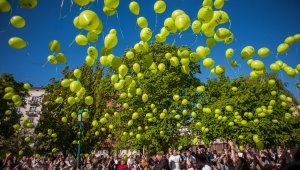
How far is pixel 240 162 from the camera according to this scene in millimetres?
A: 6152

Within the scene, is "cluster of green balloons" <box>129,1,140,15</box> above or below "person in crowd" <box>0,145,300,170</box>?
above

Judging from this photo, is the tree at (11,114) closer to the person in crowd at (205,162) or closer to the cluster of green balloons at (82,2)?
the person in crowd at (205,162)

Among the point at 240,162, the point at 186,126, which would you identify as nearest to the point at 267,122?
the point at 186,126

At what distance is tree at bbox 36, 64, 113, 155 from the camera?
2220 centimetres

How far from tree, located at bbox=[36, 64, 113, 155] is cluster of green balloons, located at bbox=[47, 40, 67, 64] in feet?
52.6

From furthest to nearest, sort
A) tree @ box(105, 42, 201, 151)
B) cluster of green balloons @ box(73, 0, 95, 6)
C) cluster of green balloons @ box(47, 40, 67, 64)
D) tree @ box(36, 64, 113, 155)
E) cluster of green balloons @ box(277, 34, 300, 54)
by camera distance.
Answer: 1. tree @ box(36, 64, 113, 155)
2. tree @ box(105, 42, 201, 151)
3. cluster of green balloons @ box(277, 34, 300, 54)
4. cluster of green balloons @ box(47, 40, 67, 64)
5. cluster of green balloons @ box(73, 0, 95, 6)

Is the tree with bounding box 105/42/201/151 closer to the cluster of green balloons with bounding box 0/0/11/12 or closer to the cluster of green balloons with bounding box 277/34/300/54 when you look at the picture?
the cluster of green balloons with bounding box 277/34/300/54

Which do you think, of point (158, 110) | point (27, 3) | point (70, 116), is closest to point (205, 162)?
point (27, 3)

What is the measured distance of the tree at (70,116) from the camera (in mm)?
22203

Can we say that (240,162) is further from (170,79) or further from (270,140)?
(270,140)

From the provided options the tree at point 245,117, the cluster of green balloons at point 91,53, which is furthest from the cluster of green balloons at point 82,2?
the tree at point 245,117

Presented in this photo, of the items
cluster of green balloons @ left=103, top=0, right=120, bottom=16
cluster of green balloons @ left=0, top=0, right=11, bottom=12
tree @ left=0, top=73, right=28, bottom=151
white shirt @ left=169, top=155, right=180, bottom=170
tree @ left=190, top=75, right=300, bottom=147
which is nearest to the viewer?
cluster of green balloons @ left=0, top=0, right=11, bottom=12

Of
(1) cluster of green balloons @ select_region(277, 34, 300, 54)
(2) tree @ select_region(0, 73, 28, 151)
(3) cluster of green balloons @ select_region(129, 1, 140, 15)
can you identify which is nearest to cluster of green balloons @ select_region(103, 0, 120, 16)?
(3) cluster of green balloons @ select_region(129, 1, 140, 15)

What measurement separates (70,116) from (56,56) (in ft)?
58.9
